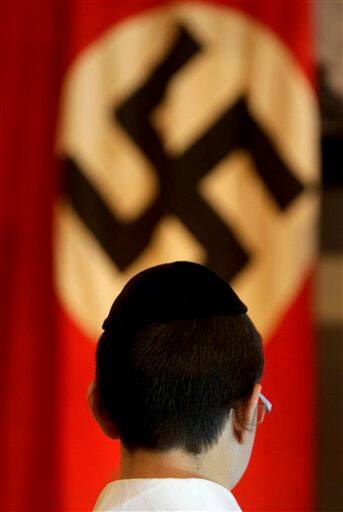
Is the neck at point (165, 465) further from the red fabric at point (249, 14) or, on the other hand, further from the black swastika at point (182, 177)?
the red fabric at point (249, 14)

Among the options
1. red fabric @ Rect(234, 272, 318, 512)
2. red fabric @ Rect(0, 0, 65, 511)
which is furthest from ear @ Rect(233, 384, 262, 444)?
red fabric @ Rect(0, 0, 65, 511)

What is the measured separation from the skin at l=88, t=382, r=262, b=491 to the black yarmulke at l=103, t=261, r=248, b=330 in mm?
69

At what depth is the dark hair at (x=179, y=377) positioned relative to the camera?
0.66 meters

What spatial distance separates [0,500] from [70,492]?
0.16 m

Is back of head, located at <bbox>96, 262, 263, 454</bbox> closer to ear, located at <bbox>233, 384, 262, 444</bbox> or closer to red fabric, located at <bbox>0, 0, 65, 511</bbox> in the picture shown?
ear, located at <bbox>233, 384, 262, 444</bbox>

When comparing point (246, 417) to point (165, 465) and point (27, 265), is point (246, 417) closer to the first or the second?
point (165, 465)

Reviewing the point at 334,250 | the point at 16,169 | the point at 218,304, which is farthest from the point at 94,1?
the point at 218,304

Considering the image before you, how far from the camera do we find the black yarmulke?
66cm

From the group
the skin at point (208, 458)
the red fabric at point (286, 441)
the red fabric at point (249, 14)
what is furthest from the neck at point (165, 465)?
the red fabric at point (249, 14)

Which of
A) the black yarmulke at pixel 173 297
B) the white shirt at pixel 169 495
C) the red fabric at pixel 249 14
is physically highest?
the red fabric at pixel 249 14

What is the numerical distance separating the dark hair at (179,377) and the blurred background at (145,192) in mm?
1050

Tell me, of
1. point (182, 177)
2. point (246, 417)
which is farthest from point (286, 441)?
point (246, 417)

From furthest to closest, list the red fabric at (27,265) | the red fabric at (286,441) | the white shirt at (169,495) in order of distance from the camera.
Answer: the red fabric at (27,265), the red fabric at (286,441), the white shirt at (169,495)

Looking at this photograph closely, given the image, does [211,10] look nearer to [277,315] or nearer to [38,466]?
[277,315]
